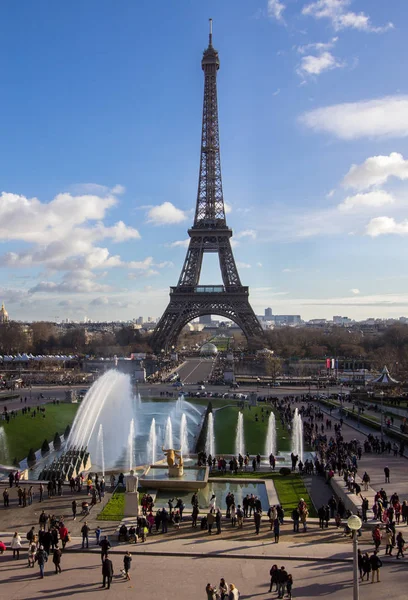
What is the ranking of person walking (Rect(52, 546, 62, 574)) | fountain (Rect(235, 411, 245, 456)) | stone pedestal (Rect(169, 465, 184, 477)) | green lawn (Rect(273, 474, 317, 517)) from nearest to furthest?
person walking (Rect(52, 546, 62, 574)) < green lawn (Rect(273, 474, 317, 517)) < stone pedestal (Rect(169, 465, 184, 477)) < fountain (Rect(235, 411, 245, 456))

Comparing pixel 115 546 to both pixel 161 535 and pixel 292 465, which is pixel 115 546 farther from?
pixel 292 465

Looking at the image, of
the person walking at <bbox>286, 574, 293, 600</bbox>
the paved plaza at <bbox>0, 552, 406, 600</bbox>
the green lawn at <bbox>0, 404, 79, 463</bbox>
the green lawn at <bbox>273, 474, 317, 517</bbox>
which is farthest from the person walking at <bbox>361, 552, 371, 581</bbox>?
the green lawn at <bbox>0, 404, 79, 463</bbox>

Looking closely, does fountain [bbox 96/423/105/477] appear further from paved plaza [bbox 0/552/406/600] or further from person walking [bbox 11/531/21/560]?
paved plaza [bbox 0/552/406/600]

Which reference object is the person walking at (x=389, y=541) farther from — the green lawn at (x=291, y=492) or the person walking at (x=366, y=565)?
the green lawn at (x=291, y=492)

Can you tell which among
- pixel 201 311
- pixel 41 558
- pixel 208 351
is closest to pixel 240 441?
pixel 41 558

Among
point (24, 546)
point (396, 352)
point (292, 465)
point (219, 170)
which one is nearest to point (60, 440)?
point (292, 465)

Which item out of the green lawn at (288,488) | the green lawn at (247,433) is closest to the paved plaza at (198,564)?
the green lawn at (288,488)
